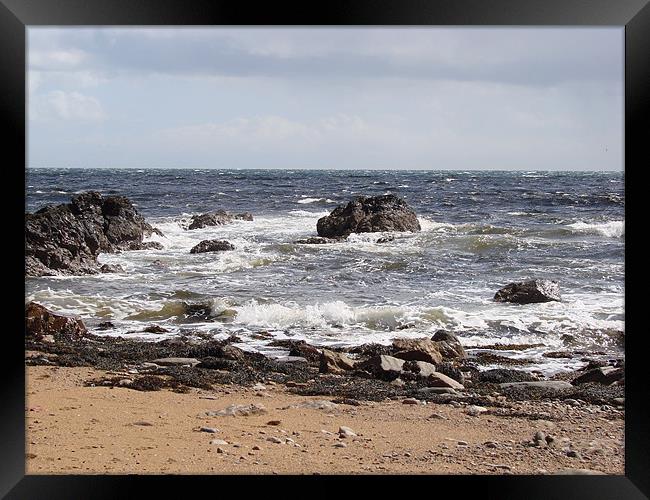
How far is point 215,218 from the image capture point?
6.15m

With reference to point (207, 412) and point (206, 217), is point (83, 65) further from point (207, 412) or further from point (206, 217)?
point (207, 412)

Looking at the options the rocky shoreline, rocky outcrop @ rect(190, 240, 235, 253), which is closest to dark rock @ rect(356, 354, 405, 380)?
the rocky shoreline

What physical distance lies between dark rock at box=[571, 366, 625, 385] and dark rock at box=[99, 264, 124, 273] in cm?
374

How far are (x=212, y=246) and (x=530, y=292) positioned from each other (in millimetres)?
2693

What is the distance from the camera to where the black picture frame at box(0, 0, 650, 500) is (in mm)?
3211

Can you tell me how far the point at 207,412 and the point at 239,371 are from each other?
631 millimetres

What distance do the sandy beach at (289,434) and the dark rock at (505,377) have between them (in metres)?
0.25

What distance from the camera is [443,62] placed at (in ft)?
18.5

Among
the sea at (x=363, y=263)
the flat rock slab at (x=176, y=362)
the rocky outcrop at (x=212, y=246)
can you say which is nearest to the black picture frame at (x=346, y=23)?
the flat rock slab at (x=176, y=362)

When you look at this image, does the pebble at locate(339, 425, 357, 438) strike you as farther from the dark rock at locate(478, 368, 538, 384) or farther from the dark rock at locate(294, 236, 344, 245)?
the dark rock at locate(294, 236, 344, 245)

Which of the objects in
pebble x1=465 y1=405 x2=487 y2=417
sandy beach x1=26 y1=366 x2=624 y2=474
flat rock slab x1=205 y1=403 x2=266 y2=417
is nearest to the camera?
sandy beach x1=26 y1=366 x2=624 y2=474

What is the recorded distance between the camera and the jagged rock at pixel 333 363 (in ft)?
16.5
